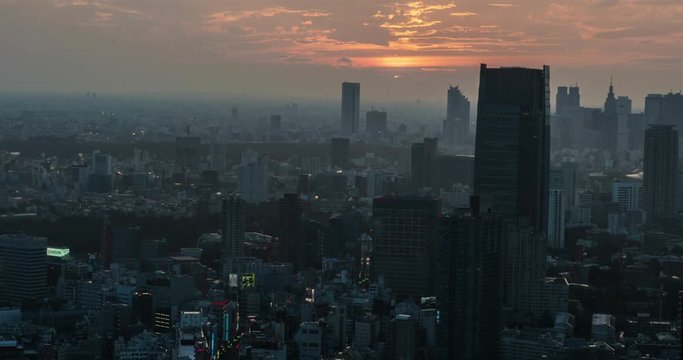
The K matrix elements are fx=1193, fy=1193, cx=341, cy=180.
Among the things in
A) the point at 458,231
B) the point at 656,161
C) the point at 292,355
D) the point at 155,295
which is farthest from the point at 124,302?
the point at 656,161

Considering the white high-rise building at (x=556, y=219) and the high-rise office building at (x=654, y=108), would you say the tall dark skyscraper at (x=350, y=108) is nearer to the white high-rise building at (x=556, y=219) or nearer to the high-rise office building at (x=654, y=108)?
the white high-rise building at (x=556, y=219)

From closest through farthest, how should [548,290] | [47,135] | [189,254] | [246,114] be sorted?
[548,290] → [189,254] → [246,114] → [47,135]

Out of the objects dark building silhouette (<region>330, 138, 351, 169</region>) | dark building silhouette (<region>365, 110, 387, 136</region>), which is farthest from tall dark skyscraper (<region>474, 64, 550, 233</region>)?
dark building silhouette (<region>330, 138, 351, 169</region>)

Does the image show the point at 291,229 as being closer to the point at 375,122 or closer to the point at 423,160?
the point at 375,122

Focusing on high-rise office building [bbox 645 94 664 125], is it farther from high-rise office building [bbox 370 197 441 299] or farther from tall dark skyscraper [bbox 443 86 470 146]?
high-rise office building [bbox 370 197 441 299]

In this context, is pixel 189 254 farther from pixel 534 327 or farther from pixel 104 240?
pixel 534 327
